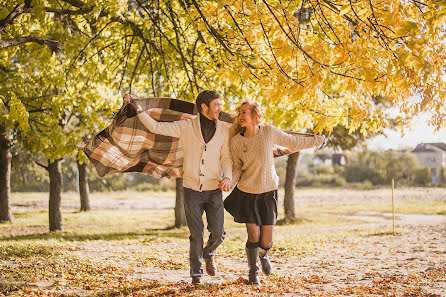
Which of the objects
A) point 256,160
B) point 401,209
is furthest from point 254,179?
point 401,209

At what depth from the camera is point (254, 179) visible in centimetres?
586

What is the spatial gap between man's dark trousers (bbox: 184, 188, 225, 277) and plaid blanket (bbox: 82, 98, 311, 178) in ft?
3.14

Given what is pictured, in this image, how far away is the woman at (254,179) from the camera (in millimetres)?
5840

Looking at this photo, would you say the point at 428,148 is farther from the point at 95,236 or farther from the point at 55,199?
the point at 95,236

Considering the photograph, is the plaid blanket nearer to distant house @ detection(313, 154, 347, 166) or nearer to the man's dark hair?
the man's dark hair

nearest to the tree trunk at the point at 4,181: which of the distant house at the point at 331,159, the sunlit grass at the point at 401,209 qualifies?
the sunlit grass at the point at 401,209

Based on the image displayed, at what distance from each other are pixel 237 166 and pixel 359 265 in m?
3.89

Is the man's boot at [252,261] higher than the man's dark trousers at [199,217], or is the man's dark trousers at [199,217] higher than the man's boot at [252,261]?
the man's dark trousers at [199,217]

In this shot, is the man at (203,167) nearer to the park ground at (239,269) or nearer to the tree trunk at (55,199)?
the park ground at (239,269)

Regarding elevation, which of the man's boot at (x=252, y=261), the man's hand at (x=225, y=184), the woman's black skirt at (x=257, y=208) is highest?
the man's hand at (x=225, y=184)

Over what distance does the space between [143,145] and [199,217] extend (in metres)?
1.29

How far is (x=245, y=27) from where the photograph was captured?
7.96 metres

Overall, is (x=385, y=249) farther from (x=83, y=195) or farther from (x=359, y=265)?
(x=83, y=195)

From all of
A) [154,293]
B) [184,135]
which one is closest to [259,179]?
Result: [184,135]
